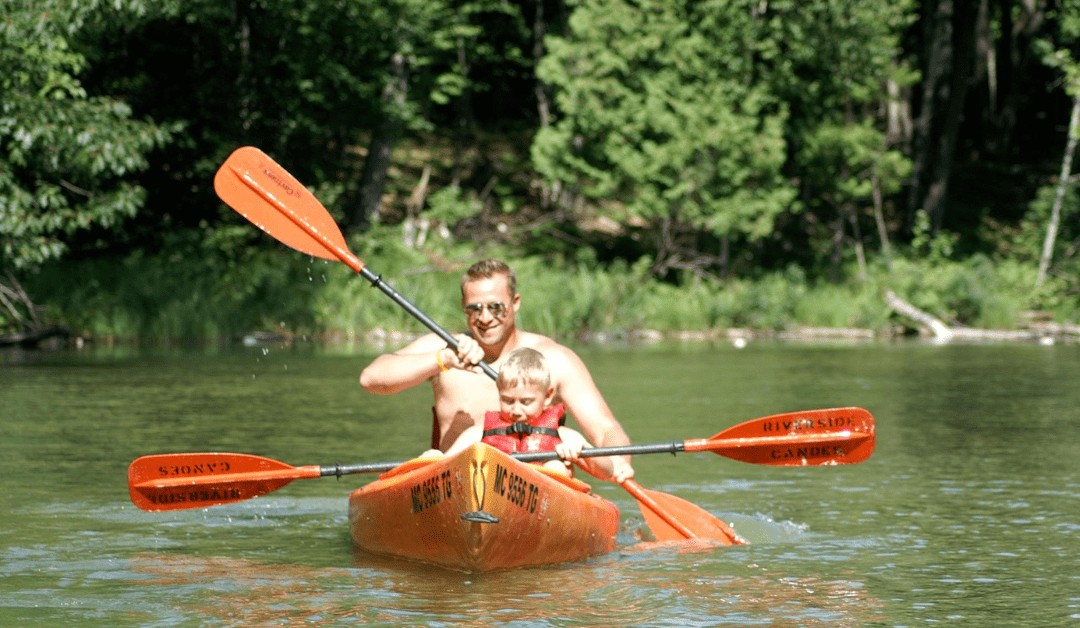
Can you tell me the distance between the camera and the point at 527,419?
554cm

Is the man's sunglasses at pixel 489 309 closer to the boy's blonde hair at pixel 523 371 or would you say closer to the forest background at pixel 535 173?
the boy's blonde hair at pixel 523 371

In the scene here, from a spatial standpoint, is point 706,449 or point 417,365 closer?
point 417,365

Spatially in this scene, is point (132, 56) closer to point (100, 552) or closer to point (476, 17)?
point (476, 17)

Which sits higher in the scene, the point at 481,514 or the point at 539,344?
the point at 539,344

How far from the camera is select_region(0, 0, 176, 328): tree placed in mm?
14664

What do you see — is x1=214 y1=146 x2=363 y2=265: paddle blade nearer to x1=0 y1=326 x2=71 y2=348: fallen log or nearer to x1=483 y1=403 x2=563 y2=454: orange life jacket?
x1=483 y1=403 x2=563 y2=454: orange life jacket

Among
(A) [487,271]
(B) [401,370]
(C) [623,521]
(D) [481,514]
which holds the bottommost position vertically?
(C) [623,521]

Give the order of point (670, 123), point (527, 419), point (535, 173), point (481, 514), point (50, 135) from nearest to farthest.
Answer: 1. point (481, 514)
2. point (527, 419)
3. point (50, 135)
4. point (670, 123)
5. point (535, 173)

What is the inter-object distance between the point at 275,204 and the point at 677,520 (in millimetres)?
2755

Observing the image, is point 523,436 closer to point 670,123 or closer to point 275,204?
point 275,204

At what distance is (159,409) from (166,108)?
10350 millimetres

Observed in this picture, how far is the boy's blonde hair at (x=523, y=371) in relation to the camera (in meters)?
5.32

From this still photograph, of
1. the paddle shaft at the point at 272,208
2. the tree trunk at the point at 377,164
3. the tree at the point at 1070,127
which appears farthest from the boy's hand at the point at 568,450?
the tree at the point at 1070,127

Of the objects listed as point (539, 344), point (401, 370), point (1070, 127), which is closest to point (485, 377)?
point (539, 344)
